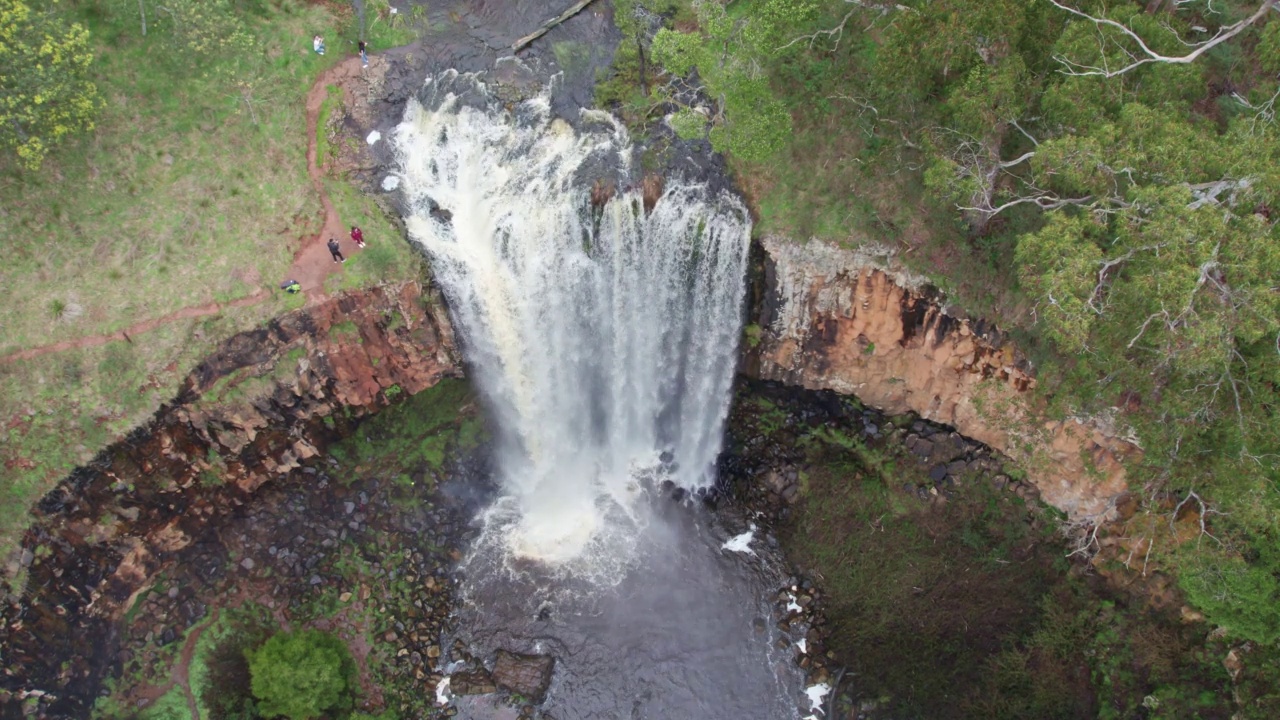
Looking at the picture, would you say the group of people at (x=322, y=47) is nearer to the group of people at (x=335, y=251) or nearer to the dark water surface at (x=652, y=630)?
the group of people at (x=335, y=251)

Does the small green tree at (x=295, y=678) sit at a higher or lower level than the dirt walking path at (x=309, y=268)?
lower

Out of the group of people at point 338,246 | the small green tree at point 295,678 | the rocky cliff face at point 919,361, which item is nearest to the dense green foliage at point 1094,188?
the rocky cliff face at point 919,361

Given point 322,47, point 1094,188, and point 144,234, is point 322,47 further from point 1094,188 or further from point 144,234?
point 1094,188

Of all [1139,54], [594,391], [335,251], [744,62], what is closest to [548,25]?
[744,62]

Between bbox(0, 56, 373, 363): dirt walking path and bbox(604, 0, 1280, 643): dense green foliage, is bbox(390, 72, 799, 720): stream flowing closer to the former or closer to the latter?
bbox(0, 56, 373, 363): dirt walking path

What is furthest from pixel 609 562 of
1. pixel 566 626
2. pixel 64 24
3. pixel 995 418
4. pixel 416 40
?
pixel 64 24

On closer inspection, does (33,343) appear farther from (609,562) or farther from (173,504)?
(609,562)
